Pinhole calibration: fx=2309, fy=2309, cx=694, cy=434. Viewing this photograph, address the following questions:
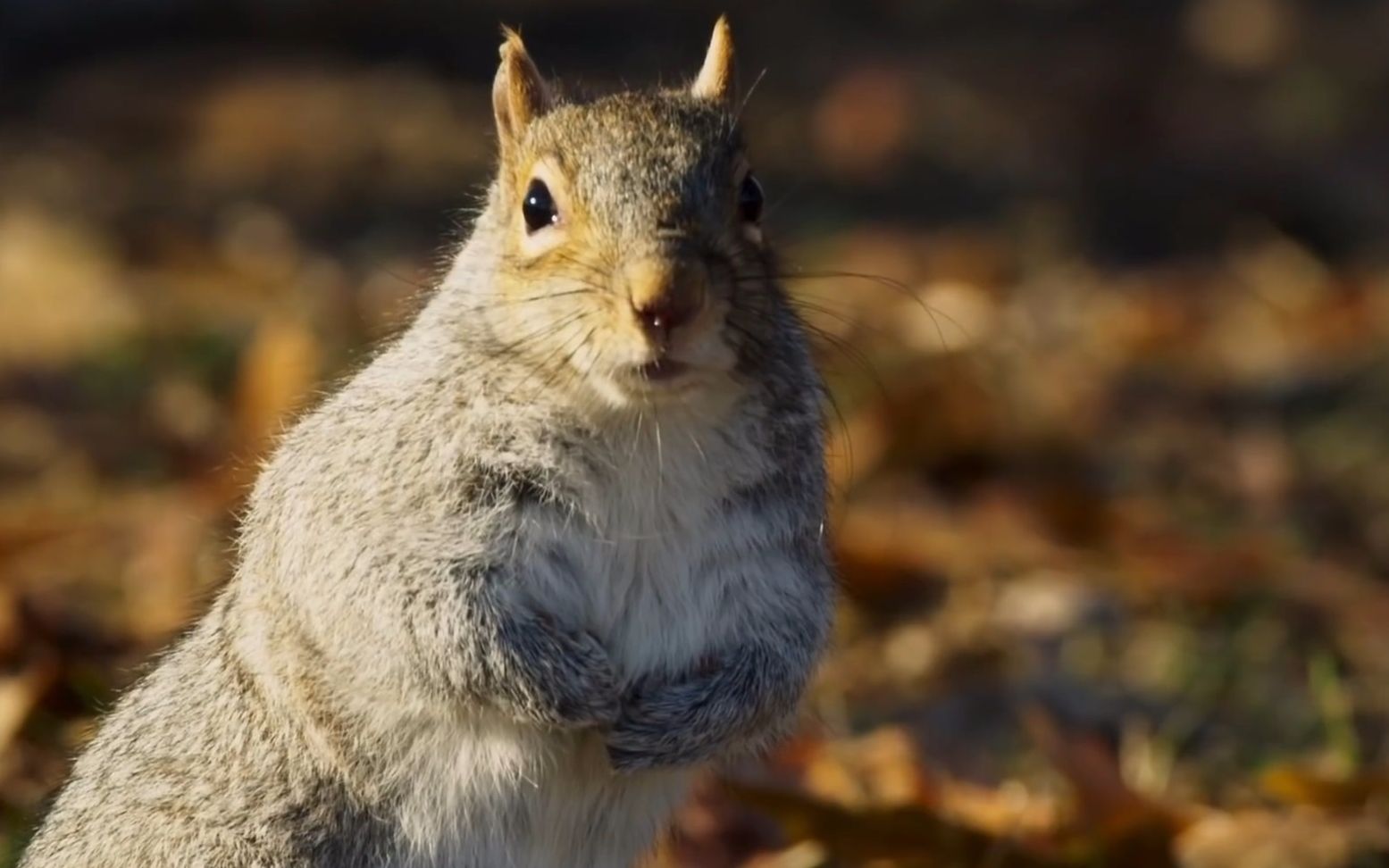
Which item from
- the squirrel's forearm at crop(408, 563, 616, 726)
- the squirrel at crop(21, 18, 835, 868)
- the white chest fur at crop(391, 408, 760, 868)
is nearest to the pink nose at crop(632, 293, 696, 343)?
the squirrel at crop(21, 18, 835, 868)

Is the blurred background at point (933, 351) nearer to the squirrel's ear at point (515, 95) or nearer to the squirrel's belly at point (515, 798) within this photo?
the squirrel's ear at point (515, 95)

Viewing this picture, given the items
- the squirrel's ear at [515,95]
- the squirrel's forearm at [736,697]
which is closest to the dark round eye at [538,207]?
the squirrel's ear at [515,95]

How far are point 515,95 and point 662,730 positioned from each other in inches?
37.7

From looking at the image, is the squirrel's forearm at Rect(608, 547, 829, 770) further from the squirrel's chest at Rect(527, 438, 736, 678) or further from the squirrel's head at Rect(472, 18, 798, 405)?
the squirrel's head at Rect(472, 18, 798, 405)

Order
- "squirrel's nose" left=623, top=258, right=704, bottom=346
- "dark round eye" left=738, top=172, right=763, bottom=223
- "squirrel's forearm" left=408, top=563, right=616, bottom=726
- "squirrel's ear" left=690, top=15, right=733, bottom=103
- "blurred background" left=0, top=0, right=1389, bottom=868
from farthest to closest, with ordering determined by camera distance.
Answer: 1. "blurred background" left=0, top=0, right=1389, bottom=868
2. "squirrel's ear" left=690, top=15, right=733, bottom=103
3. "dark round eye" left=738, top=172, right=763, bottom=223
4. "squirrel's forearm" left=408, top=563, right=616, bottom=726
5. "squirrel's nose" left=623, top=258, right=704, bottom=346

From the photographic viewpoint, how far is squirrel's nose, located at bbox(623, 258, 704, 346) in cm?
294

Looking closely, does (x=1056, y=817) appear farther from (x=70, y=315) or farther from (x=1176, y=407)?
(x=70, y=315)

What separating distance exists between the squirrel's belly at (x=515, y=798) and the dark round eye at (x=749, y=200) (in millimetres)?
768

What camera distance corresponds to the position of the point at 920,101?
1066 centimetres

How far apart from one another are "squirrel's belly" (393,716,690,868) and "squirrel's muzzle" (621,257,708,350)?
63 centimetres

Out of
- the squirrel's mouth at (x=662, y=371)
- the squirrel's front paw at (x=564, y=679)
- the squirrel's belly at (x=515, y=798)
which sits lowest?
the squirrel's belly at (x=515, y=798)

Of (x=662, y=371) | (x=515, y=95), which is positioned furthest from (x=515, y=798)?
(x=515, y=95)

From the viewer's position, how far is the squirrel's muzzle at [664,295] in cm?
294

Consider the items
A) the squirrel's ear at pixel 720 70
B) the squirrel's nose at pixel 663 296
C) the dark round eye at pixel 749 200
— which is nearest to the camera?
the squirrel's nose at pixel 663 296
